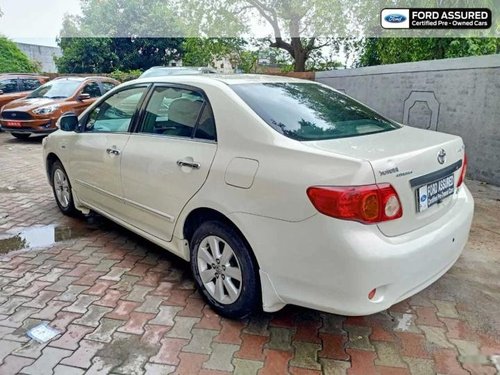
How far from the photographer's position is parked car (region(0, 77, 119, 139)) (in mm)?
9406

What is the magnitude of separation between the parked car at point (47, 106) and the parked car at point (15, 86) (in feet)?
5.10

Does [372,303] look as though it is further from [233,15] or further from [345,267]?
[233,15]

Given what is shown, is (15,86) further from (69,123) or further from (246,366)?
(246,366)

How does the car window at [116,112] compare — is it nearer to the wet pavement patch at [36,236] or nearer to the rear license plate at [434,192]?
the wet pavement patch at [36,236]

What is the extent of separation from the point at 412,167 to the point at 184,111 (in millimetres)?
1610

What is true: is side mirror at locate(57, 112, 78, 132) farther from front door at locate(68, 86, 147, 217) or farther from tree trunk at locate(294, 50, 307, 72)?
tree trunk at locate(294, 50, 307, 72)

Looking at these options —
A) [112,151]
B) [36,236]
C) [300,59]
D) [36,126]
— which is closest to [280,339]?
[112,151]

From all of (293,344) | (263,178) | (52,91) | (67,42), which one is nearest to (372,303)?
(293,344)

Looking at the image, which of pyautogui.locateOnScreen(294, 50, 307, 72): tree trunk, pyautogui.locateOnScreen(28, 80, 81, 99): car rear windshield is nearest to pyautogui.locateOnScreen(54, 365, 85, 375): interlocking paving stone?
pyautogui.locateOnScreen(28, 80, 81, 99): car rear windshield

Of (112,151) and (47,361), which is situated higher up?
(112,151)

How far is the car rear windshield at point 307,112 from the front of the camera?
8.13 feet

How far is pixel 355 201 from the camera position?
1.98 meters

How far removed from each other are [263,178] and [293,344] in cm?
101

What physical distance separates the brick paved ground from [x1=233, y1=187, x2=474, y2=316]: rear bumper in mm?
346
